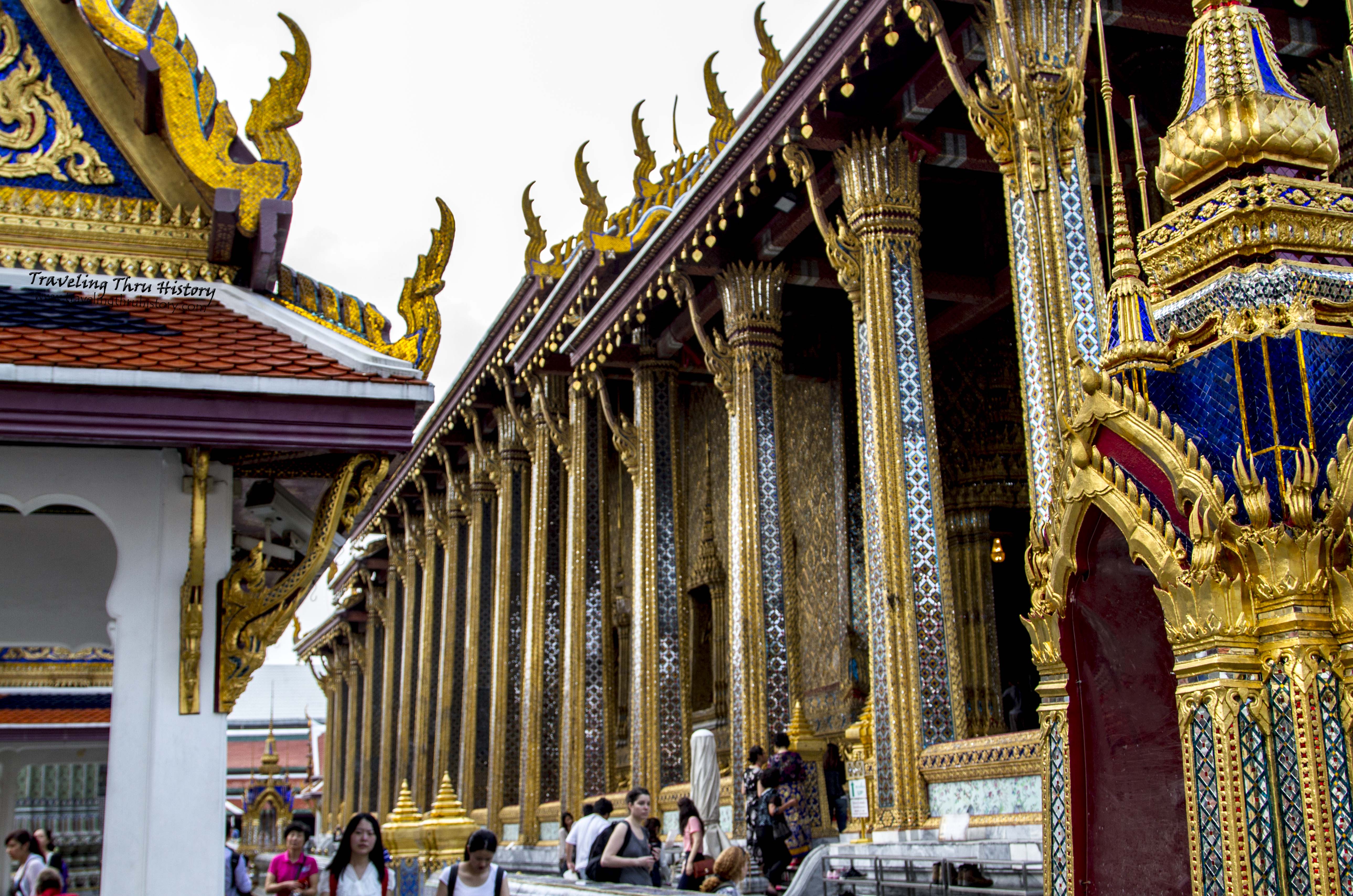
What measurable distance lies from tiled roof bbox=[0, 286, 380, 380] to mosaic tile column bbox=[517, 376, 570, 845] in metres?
13.2

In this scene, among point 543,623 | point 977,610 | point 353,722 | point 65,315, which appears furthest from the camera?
point 353,722

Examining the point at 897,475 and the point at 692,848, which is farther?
the point at 897,475

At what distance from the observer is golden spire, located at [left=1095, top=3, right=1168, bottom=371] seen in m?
3.17

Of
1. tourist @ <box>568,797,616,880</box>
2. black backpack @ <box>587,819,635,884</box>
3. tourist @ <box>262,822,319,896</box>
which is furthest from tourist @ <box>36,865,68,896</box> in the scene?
tourist @ <box>568,797,616,880</box>

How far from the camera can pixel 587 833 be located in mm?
9328

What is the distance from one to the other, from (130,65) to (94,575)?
91.6 inches

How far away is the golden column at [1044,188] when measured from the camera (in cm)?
793

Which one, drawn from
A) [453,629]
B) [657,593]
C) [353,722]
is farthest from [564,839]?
[353,722]

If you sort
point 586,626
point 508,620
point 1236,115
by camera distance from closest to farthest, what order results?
point 1236,115
point 586,626
point 508,620

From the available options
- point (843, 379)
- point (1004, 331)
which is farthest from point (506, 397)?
point (1004, 331)

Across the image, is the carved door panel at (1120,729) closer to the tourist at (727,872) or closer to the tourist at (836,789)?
the tourist at (727,872)

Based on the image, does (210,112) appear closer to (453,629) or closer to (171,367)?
(171,367)

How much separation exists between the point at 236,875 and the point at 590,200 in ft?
32.6

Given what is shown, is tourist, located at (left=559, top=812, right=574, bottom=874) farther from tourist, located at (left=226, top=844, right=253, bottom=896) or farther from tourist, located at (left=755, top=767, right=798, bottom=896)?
tourist, located at (left=226, top=844, right=253, bottom=896)
